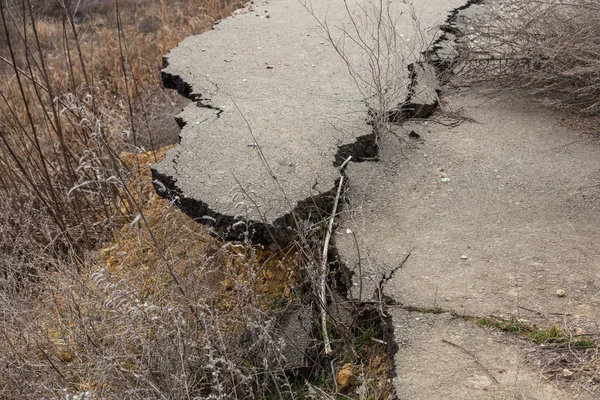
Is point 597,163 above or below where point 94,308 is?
above

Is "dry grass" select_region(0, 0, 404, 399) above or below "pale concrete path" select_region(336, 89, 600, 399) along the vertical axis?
below

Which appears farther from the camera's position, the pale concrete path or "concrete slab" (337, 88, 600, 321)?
"concrete slab" (337, 88, 600, 321)

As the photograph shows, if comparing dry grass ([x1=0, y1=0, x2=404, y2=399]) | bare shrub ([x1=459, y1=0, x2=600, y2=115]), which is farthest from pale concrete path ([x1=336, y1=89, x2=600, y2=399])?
dry grass ([x1=0, y1=0, x2=404, y2=399])

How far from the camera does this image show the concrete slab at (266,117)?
105 inches

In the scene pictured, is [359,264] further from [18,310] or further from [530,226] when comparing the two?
[18,310]

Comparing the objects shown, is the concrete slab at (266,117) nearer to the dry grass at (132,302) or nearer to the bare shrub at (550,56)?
the dry grass at (132,302)

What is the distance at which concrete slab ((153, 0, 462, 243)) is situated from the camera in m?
2.67

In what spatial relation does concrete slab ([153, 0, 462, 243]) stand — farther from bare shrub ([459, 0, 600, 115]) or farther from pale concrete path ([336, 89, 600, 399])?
bare shrub ([459, 0, 600, 115])

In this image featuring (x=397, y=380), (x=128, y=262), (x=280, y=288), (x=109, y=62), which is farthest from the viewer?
(x=109, y=62)

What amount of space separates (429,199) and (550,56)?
1.01 meters

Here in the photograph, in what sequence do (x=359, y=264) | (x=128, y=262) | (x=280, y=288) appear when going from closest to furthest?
(x=359, y=264) → (x=280, y=288) → (x=128, y=262)

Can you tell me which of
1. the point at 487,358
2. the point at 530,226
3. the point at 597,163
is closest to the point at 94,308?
the point at 487,358

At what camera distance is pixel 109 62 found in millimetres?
5566

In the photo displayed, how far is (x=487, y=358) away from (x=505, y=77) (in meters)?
1.96
